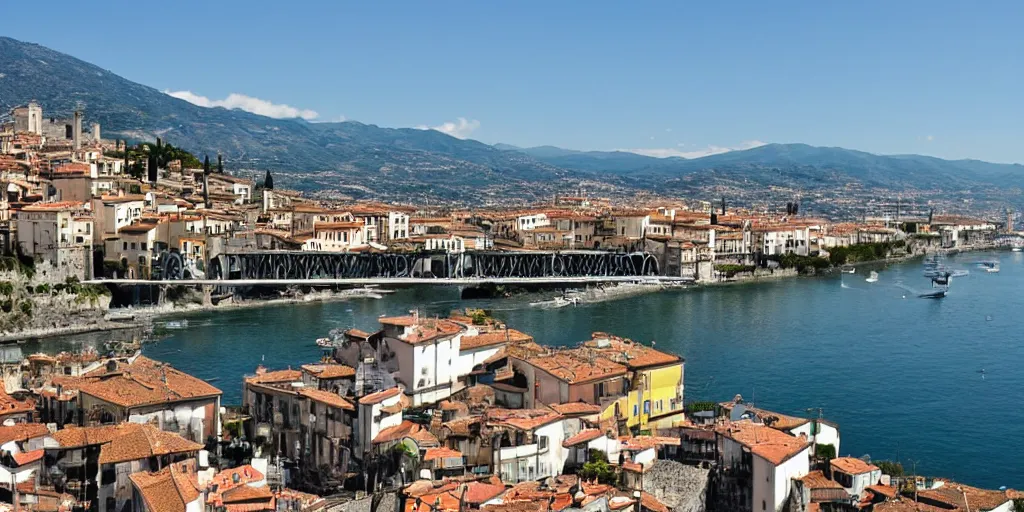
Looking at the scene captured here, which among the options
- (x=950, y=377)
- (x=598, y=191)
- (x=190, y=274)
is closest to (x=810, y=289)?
(x=950, y=377)

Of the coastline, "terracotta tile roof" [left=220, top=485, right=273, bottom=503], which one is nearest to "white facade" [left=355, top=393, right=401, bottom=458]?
"terracotta tile roof" [left=220, top=485, right=273, bottom=503]

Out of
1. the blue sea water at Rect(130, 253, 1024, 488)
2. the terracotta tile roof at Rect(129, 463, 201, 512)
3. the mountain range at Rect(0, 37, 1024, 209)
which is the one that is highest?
the mountain range at Rect(0, 37, 1024, 209)

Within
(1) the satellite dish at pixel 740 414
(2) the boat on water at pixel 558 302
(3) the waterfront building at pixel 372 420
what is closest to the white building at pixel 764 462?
(1) the satellite dish at pixel 740 414

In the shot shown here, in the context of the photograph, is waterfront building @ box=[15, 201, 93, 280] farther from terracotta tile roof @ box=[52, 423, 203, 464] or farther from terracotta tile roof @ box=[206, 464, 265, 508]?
terracotta tile roof @ box=[206, 464, 265, 508]

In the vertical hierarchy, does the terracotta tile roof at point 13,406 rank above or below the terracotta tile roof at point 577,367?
below

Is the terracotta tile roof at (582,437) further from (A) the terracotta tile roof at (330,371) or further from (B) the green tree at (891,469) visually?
(B) the green tree at (891,469)

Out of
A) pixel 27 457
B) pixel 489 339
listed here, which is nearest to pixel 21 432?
pixel 27 457
